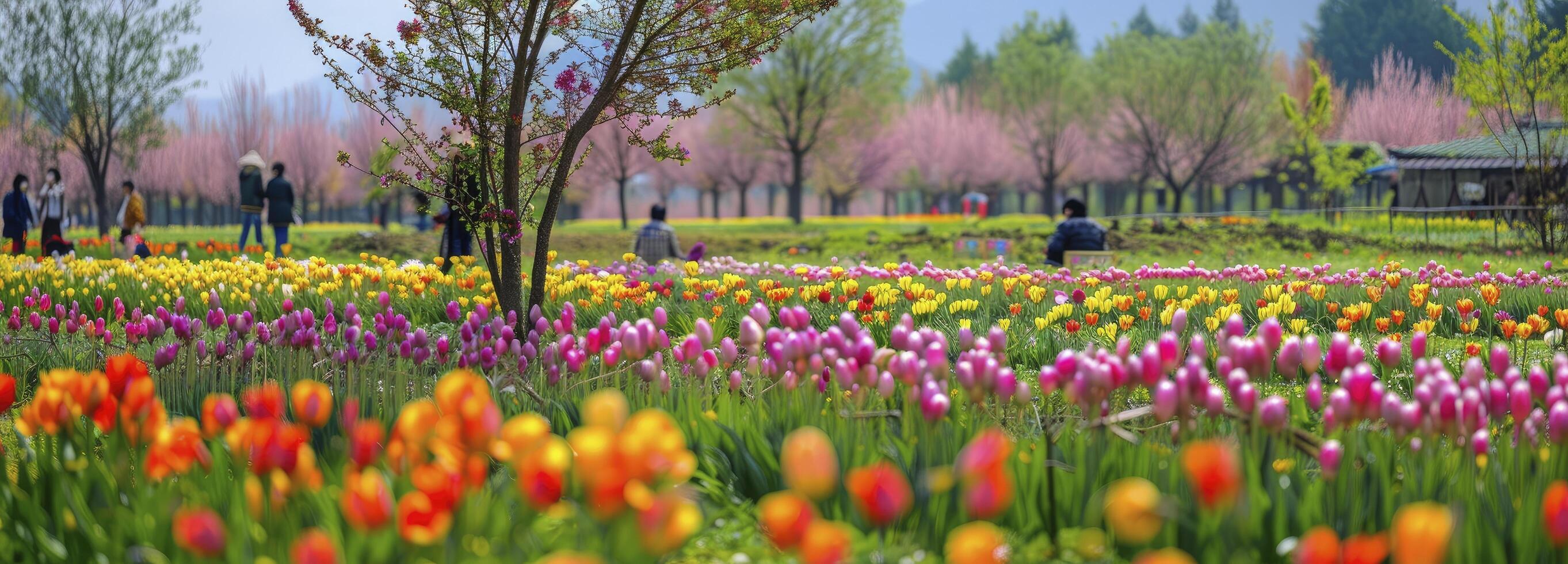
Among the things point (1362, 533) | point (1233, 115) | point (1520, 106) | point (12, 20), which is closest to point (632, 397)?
point (1362, 533)

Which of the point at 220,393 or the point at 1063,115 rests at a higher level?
the point at 1063,115

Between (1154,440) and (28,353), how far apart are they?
5.56 m

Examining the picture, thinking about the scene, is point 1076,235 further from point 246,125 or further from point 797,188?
point 246,125

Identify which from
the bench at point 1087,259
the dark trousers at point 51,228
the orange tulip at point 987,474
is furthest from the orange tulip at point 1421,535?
the dark trousers at point 51,228

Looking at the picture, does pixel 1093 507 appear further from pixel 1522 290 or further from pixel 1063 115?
pixel 1063 115

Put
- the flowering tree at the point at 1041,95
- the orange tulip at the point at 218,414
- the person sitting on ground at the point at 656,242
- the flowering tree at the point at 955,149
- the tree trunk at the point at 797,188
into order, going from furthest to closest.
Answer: the flowering tree at the point at 955,149, the flowering tree at the point at 1041,95, the tree trunk at the point at 797,188, the person sitting on ground at the point at 656,242, the orange tulip at the point at 218,414

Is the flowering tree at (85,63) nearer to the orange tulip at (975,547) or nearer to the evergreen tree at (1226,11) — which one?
the orange tulip at (975,547)

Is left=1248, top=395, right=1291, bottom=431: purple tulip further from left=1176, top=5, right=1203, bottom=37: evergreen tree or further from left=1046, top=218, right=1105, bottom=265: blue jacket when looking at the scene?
left=1176, top=5, right=1203, bottom=37: evergreen tree

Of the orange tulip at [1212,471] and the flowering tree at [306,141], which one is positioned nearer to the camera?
the orange tulip at [1212,471]

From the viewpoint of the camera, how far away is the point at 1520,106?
14836 millimetres

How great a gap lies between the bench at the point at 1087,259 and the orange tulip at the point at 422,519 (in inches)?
446

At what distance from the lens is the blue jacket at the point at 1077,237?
1300cm

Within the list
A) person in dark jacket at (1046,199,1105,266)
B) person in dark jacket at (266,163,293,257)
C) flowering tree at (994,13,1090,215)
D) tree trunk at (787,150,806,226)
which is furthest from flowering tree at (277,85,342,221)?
person in dark jacket at (1046,199,1105,266)

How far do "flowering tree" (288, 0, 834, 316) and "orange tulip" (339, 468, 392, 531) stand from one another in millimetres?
4537
